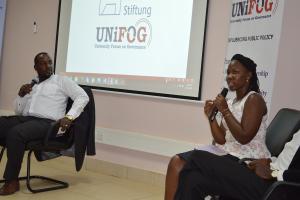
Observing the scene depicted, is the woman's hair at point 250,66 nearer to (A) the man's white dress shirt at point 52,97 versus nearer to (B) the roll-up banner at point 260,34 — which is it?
(B) the roll-up banner at point 260,34

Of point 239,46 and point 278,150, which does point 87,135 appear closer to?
point 239,46

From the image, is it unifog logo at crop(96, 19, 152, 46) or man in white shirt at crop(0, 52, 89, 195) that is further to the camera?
unifog logo at crop(96, 19, 152, 46)

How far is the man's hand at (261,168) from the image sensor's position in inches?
81.5

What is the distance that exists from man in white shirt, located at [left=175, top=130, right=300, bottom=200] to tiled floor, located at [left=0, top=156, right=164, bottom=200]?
1.40 m

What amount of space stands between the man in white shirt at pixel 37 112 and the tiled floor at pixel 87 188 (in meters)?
0.26

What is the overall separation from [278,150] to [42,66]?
2.11 m

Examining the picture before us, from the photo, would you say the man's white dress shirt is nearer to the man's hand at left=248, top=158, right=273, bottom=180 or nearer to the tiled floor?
the tiled floor

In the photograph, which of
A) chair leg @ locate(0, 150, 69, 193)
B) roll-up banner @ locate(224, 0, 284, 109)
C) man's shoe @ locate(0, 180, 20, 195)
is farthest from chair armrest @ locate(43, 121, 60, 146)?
roll-up banner @ locate(224, 0, 284, 109)

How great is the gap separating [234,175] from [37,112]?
2037 mm

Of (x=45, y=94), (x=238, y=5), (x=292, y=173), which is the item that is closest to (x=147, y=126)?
(x=45, y=94)

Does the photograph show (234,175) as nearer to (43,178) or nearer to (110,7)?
(43,178)

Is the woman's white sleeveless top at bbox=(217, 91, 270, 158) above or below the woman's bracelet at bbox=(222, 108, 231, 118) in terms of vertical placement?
below

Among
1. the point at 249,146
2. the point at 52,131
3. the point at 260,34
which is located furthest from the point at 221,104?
the point at 52,131

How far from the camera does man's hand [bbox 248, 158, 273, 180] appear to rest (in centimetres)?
207
